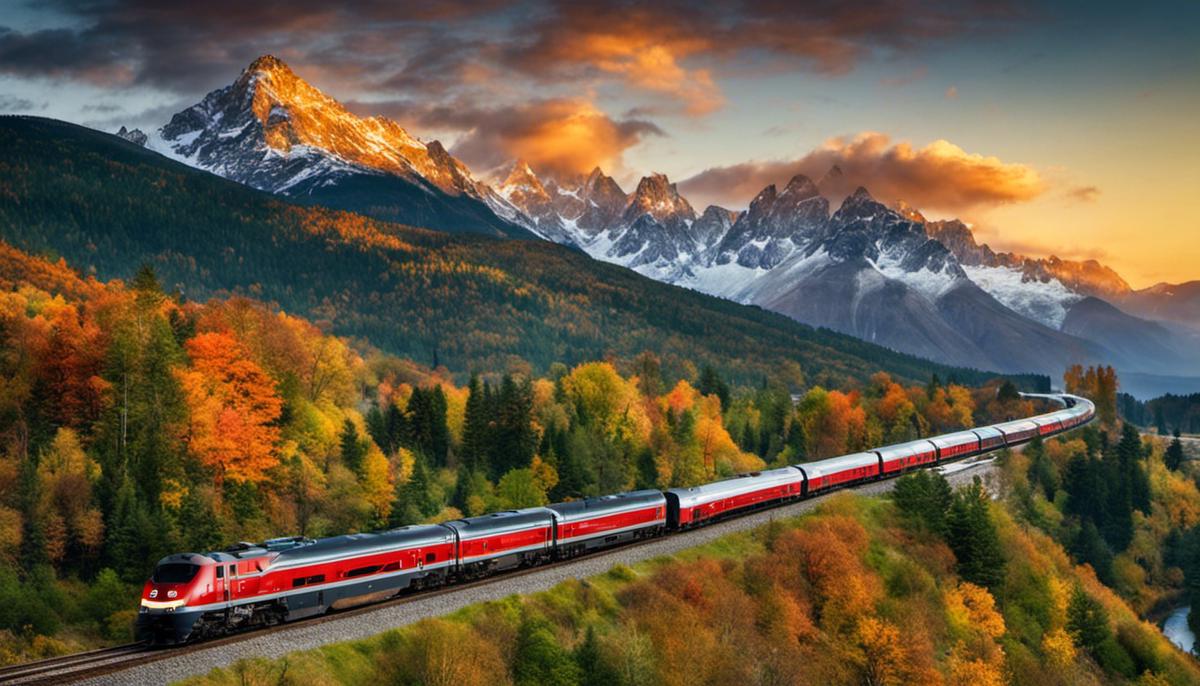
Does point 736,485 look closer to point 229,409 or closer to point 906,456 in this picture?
A: point 906,456

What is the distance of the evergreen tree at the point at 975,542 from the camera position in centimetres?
8219

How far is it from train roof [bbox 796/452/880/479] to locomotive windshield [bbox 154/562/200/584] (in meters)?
61.1

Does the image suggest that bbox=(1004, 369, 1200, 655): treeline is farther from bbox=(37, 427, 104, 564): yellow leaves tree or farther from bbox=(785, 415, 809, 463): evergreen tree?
bbox=(37, 427, 104, 564): yellow leaves tree

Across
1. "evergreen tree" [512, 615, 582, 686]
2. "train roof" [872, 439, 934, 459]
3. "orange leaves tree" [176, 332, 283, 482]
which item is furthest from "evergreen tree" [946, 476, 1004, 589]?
"orange leaves tree" [176, 332, 283, 482]

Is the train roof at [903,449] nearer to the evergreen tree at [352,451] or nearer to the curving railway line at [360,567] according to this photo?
the curving railway line at [360,567]

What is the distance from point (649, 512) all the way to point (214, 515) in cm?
3061

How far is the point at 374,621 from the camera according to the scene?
149 ft

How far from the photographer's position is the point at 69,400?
3059 inches

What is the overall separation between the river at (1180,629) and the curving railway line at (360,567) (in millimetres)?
76664

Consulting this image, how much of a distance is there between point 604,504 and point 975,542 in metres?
36.8

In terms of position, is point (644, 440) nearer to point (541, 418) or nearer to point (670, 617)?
point (541, 418)

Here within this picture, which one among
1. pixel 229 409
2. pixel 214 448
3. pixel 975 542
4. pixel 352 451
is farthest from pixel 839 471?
pixel 214 448

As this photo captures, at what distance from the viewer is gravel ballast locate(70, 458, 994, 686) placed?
3734 centimetres

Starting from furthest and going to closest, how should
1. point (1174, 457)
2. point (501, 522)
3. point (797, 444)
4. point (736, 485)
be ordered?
point (1174, 457)
point (797, 444)
point (736, 485)
point (501, 522)
